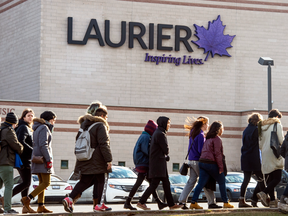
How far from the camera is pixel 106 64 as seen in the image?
2703 cm

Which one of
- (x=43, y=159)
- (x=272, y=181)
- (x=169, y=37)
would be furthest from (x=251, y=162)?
(x=169, y=37)

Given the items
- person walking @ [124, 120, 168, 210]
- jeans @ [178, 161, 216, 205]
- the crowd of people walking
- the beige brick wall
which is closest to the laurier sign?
the beige brick wall

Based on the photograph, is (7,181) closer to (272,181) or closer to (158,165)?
(158,165)

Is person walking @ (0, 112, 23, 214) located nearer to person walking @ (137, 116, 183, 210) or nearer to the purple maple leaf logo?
person walking @ (137, 116, 183, 210)

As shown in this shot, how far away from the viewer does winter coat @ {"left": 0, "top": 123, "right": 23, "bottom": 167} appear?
9523 mm

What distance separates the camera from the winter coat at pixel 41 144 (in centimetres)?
979

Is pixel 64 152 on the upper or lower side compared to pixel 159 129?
lower

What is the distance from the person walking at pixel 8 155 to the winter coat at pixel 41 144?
340mm

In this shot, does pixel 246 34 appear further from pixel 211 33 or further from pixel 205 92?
pixel 205 92

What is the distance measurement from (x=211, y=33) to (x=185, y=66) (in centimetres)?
237

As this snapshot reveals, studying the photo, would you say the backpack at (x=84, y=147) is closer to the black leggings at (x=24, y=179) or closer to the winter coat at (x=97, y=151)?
the winter coat at (x=97, y=151)

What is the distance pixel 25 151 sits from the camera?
33.2ft

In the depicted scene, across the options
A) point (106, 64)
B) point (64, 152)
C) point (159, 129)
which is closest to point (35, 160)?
point (159, 129)

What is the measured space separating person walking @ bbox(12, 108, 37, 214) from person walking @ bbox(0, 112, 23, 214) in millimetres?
396
